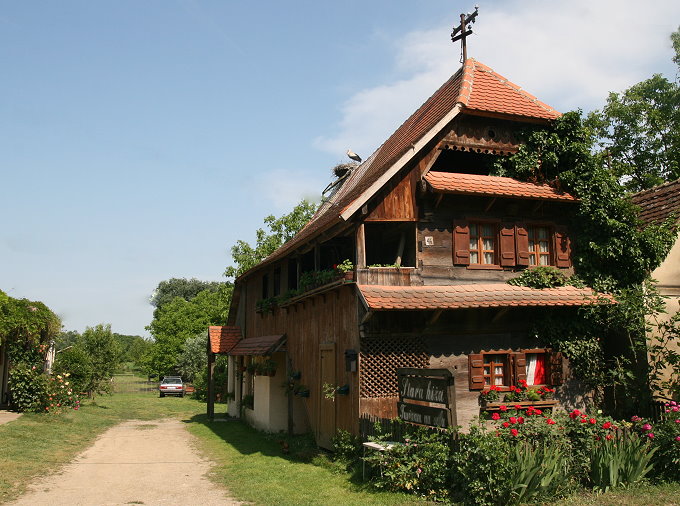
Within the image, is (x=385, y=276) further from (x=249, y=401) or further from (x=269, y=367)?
(x=249, y=401)

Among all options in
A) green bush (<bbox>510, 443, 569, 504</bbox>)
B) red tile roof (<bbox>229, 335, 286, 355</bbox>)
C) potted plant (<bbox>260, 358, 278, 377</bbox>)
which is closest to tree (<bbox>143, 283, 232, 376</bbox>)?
red tile roof (<bbox>229, 335, 286, 355</bbox>)

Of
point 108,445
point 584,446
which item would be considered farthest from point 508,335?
point 108,445

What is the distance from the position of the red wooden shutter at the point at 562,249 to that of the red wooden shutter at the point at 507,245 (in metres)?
1.37

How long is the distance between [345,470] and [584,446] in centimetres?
499

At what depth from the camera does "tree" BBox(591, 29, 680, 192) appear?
2616cm

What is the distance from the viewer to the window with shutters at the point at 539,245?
15898mm

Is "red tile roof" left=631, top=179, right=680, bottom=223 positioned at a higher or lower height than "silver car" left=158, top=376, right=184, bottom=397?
higher

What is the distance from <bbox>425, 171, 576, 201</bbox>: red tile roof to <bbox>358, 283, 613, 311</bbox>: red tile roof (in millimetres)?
2310

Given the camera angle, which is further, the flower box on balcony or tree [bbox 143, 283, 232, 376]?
tree [bbox 143, 283, 232, 376]

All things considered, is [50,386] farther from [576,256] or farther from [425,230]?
[576,256]

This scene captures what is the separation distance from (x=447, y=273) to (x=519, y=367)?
2.90 metres

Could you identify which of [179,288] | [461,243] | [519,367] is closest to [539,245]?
[461,243]

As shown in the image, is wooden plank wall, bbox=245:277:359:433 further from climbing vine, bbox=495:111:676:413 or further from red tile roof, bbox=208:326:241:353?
red tile roof, bbox=208:326:241:353

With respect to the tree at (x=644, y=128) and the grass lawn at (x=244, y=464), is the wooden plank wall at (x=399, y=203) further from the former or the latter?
the tree at (x=644, y=128)
